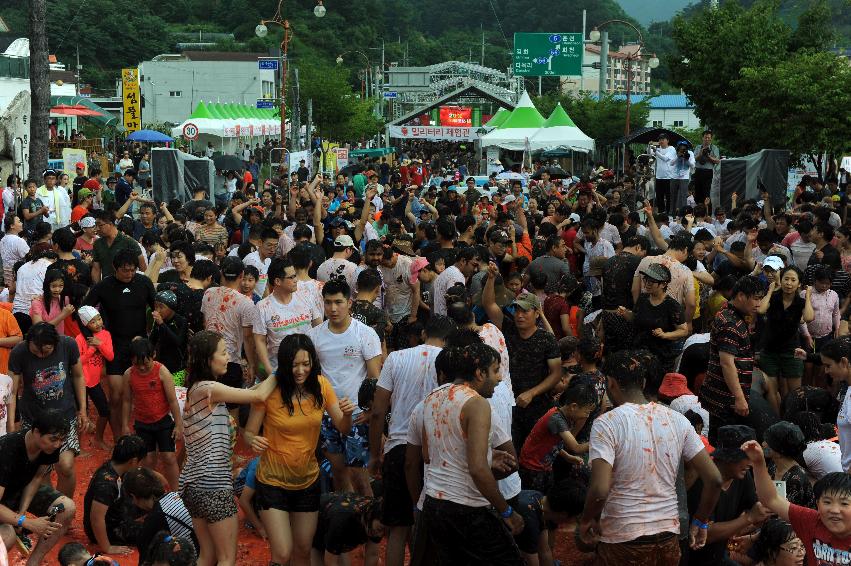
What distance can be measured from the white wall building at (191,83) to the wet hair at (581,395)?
8365 centimetres

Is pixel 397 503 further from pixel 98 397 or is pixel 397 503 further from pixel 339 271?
pixel 339 271

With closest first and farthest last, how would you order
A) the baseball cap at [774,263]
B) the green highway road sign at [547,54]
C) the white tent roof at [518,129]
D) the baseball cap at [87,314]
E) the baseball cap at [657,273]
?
the baseball cap at [657,273] → the baseball cap at [87,314] → the baseball cap at [774,263] → the white tent roof at [518,129] → the green highway road sign at [547,54]

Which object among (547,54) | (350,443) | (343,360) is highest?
(547,54)

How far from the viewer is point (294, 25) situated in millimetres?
113062

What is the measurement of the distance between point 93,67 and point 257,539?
108 metres

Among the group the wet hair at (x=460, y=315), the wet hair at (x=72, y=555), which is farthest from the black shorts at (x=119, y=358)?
the wet hair at (x=72, y=555)

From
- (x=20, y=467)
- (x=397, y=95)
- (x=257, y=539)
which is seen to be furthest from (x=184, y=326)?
(x=397, y=95)

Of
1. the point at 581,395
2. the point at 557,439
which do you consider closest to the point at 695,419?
the point at 581,395

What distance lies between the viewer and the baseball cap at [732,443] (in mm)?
5930

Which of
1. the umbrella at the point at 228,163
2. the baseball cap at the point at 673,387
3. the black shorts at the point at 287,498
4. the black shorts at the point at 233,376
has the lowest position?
the black shorts at the point at 287,498

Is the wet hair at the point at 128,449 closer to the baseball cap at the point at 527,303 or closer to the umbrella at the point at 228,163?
the baseball cap at the point at 527,303

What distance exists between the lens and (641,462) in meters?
5.27

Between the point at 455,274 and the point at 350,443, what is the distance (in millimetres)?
3096

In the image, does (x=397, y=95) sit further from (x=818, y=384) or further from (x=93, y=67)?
(x=818, y=384)
